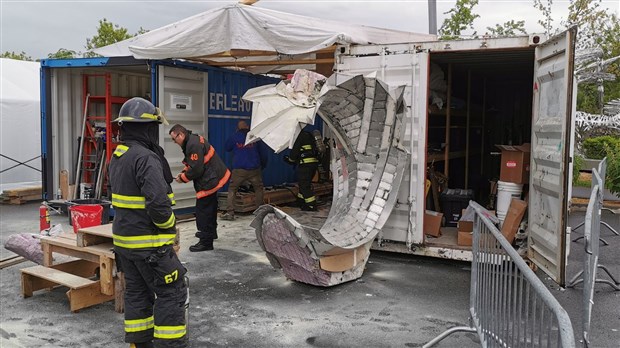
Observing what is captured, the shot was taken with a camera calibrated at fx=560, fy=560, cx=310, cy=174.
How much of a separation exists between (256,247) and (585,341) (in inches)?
182

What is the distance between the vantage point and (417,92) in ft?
22.2

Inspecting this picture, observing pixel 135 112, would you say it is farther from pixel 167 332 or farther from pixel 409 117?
pixel 409 117

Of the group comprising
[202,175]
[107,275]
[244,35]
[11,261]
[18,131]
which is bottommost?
[11,261]

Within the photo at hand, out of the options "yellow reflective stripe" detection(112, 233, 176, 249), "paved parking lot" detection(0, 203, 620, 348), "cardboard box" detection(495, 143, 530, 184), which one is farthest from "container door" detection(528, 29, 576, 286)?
"yellow reflective stripe" detection(112, 233, 176, 249)

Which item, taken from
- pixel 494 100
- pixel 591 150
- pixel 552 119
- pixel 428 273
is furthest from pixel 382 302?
pixel 591 150

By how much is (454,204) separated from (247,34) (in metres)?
3.78

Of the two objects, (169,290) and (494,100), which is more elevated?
(494,100)

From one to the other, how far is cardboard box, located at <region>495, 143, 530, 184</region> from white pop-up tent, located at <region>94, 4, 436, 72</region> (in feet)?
8.23

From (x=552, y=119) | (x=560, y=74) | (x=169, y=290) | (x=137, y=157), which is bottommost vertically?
(x=169, y=290)

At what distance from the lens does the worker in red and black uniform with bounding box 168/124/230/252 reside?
7508mm

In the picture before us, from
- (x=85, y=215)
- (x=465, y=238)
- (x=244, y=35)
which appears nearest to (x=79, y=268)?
(x=85, y=215)

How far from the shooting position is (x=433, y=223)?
7.38 metres

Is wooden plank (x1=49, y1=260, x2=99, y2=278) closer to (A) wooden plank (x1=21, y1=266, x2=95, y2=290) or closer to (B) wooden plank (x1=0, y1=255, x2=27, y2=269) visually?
(A) wooden plank (x1=21, y1=266, x2=95, y2=290)

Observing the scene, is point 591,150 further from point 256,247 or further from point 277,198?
point 256,247
